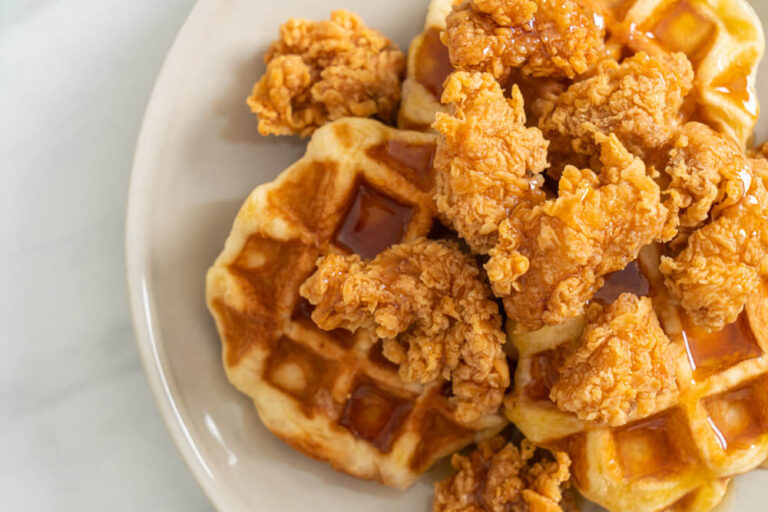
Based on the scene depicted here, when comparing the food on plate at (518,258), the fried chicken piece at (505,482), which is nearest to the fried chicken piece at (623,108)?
the food on plate at (518,258)

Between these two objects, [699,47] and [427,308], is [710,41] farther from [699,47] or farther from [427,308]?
[427,308]

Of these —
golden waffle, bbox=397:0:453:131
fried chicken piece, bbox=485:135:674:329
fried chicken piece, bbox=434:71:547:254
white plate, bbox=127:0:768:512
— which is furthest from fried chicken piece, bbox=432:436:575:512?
golden waffle, bbox=397:0:453:131

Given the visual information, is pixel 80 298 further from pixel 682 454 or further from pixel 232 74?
pixel 682 454

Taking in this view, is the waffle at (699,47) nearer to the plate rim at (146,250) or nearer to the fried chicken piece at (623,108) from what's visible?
the fried chicken piece at (623,108)

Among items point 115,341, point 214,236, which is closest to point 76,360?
point 115,341

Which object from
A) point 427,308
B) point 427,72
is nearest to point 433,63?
point 427,72
